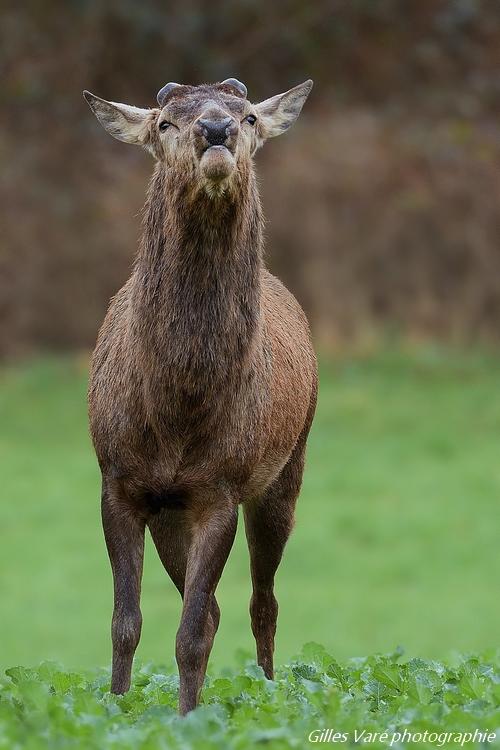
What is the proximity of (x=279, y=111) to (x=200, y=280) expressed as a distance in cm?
124

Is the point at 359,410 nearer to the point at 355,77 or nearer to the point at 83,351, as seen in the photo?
the point at 83,351

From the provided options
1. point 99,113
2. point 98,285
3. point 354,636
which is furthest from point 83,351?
point 99,113

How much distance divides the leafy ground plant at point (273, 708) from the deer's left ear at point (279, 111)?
269 centimetres

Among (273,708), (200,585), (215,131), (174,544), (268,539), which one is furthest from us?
(268,539)

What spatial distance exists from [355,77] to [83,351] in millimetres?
7482

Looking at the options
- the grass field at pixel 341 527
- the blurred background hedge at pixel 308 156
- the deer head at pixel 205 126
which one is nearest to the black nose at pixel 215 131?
the deer head at pixel 205 126

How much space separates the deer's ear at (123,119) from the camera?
7852 mm

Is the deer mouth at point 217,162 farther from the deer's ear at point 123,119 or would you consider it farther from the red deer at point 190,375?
the deer's ear at point 123,119

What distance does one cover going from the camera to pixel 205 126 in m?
6.95

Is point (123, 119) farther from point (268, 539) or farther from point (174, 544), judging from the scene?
point (268, 539)

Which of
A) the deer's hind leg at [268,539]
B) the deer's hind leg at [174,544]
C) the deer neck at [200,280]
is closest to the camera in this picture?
the deer neck at [200,280]

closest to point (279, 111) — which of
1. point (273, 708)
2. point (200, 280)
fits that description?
point (200, 280)

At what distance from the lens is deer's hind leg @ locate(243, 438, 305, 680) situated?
8.64 metres

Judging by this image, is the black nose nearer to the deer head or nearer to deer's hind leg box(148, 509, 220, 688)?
the deer head
